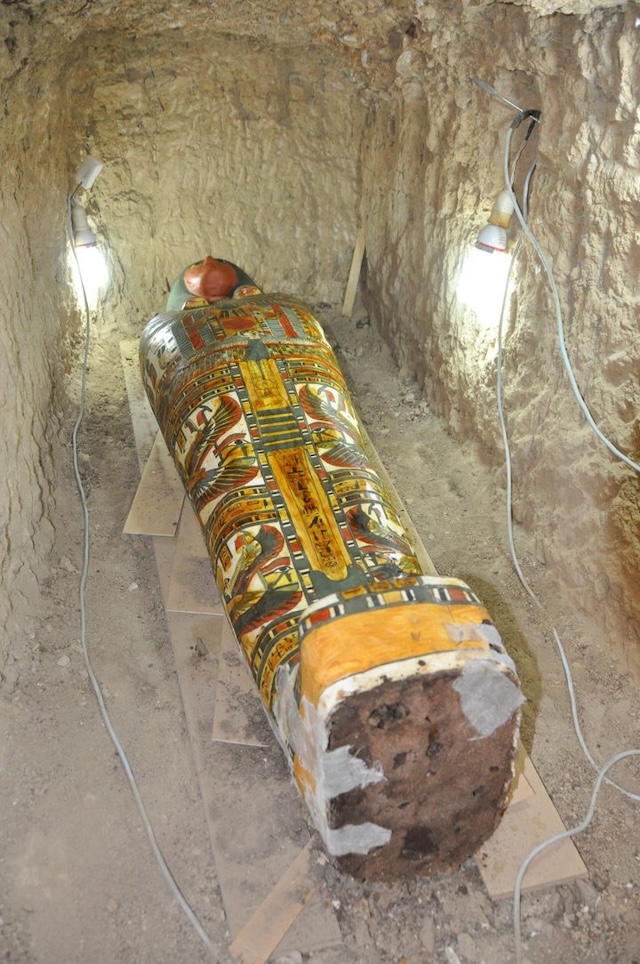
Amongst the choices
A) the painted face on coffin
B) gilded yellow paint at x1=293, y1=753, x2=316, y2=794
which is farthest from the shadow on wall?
the painted face on coffin

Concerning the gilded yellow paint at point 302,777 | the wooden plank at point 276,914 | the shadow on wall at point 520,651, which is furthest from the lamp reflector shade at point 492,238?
the wooden plank at point 276,914

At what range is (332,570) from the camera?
10.0 ft

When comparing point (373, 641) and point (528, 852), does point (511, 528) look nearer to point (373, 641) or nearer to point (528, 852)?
point (528, 852)

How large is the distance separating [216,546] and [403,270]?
261 cm

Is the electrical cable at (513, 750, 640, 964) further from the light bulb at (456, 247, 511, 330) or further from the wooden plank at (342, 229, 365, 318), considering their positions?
the wooden plank at (342, 229, 365, 318)

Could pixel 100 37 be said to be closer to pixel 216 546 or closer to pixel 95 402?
pixel 95 402

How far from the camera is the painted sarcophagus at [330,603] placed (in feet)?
7.65

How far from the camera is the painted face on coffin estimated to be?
4590mm

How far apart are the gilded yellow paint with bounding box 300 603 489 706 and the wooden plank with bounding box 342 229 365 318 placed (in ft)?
12.3

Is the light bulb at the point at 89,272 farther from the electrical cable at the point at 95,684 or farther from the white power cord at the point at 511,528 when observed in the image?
the white power cord at the point at 511,528

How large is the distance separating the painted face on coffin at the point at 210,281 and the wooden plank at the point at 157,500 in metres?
0.89

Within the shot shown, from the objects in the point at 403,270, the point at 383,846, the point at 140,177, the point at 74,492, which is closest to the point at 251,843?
the point at 383,846

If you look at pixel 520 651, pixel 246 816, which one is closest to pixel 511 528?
pixel 520 651

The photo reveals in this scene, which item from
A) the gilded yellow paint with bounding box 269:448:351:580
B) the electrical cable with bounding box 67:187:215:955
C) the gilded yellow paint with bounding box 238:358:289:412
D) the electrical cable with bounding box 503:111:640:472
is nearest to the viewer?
the electrical cable with bounding box 67:187:215:955
